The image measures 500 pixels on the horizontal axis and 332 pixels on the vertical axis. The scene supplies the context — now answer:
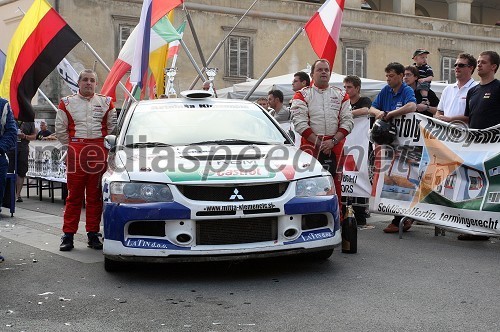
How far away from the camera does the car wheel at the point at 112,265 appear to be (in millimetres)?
6695

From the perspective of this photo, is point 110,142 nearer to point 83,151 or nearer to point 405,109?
point 83,151

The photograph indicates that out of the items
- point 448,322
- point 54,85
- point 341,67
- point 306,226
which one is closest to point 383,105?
point 306,226

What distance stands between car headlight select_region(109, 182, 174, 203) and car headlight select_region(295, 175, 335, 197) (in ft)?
3.66

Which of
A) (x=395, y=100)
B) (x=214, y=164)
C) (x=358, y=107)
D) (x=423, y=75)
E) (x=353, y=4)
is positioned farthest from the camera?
(x=353, y=4)

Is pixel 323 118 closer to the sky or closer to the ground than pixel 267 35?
closer to the ground

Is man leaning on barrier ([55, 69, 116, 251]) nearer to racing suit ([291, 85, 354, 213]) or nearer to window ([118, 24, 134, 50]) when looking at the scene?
racing suit ([291, 85, 354, 213])

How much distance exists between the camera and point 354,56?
32.7 meters

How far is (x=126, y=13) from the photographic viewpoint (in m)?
27.8

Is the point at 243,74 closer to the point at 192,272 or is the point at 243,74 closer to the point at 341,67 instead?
the point at 341,67

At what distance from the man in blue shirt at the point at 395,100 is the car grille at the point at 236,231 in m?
3.51

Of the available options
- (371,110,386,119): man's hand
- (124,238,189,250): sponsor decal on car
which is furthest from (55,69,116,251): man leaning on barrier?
(371,110,386,119): man's hand

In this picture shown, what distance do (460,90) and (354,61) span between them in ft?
77.7

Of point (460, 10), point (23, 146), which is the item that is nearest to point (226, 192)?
point (23, 146)

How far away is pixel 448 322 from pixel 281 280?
1751 millimetres
